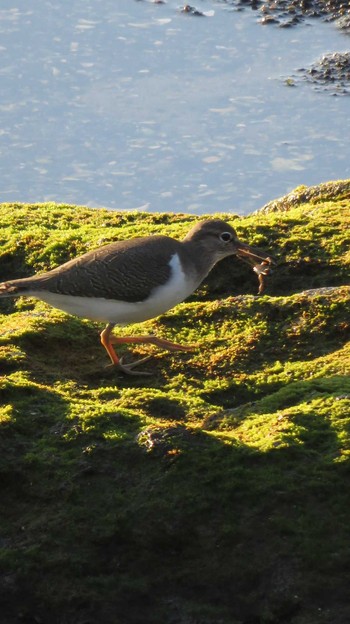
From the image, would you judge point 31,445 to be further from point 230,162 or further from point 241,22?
point 241,22

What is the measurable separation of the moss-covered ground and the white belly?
0.45m

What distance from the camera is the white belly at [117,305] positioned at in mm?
8859

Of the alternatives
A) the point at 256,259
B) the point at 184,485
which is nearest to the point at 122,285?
the point at 256,259

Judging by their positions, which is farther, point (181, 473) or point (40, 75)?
point (40, 75)

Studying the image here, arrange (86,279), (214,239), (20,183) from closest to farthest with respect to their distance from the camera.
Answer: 1. (86,279)
2. (214,239)
3. (20,183)

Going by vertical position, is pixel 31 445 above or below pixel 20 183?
above

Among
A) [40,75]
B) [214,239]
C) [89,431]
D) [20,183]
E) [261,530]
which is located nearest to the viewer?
[261,530]

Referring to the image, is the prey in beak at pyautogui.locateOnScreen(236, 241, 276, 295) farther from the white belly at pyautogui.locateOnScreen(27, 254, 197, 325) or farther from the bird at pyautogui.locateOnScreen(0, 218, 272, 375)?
the white belly at pyautogui.locateOnScreen(27, 254, 197, 325)

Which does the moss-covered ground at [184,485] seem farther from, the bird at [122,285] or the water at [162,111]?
the water at [162,111]

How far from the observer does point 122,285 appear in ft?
29.3

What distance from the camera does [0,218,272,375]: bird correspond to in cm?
884

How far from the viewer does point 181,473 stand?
679 cm

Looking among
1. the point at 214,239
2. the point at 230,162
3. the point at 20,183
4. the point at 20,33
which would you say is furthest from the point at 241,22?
the point at 214,239

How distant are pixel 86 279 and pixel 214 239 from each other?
131 cm
